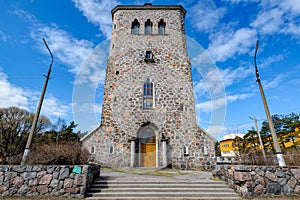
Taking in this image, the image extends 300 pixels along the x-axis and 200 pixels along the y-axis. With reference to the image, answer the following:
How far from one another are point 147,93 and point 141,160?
534 cm

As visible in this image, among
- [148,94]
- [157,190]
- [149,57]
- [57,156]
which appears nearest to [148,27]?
[149,57]

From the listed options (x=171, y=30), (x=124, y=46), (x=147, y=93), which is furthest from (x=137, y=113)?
(x=171, y=30)

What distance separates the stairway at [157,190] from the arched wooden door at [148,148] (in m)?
5.65

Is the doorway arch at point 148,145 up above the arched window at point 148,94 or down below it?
below

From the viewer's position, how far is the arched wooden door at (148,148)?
11773 mm

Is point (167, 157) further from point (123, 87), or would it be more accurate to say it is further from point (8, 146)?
point (8, 146)

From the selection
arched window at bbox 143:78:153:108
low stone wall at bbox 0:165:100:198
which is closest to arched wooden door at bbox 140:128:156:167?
arched window at bbox 143:78:153:108

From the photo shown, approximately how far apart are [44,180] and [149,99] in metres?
9.24

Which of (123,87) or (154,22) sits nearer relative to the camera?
(123,87)

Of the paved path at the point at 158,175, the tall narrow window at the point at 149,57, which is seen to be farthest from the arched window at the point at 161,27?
the paved path at the point at 158,175

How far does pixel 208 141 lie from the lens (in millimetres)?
12148

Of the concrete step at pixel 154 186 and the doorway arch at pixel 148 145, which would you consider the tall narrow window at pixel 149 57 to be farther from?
the concrete step at pixel 154 186

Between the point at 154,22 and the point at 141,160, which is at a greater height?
the point at 154,22

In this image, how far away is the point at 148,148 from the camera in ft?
39.5
